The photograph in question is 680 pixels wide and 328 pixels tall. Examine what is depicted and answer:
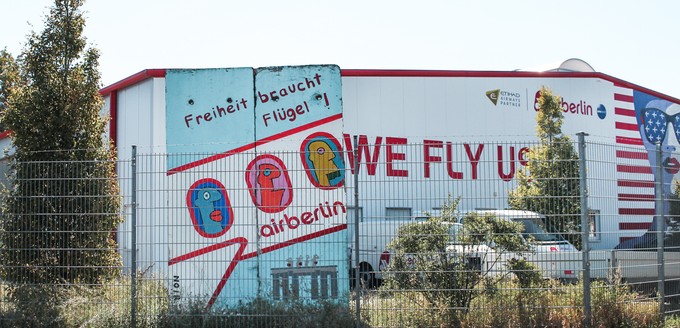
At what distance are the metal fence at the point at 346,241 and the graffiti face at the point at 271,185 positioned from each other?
21mm

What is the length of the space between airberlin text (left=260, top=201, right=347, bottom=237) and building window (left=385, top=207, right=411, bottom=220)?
961 mm

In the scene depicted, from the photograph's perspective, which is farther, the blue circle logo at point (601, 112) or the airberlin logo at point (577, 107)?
the blue circle logo at point (601, 112)

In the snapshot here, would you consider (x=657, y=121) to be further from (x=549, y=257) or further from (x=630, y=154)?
(x=549, y=257)

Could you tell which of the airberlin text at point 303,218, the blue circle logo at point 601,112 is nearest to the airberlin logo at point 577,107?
the blue circle logo at point 601,112

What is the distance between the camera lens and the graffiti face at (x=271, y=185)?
9.90 meters

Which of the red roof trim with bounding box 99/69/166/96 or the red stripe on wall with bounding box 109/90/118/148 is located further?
the red stripe on wall with bounding box 109/90/118/148

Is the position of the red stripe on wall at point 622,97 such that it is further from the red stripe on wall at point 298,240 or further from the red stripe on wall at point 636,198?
the red stripe on wall at point 298,240

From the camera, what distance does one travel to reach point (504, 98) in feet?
76.2

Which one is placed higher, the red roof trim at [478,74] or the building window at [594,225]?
the red roof trim at [478,74]

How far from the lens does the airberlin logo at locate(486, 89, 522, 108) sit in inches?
909

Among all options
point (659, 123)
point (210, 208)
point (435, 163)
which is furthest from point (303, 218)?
point (659, 123)

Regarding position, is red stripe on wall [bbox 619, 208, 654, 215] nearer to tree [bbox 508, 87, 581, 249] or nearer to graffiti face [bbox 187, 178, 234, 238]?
tree [bbox 508, 87, 581, 249]

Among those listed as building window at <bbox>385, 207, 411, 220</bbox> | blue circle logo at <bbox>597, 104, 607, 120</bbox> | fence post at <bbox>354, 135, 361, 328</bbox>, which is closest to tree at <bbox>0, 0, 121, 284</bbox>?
fence post at <bbox>354, 135, 361, 328</bbox>

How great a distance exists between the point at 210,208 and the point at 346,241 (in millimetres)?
1881
